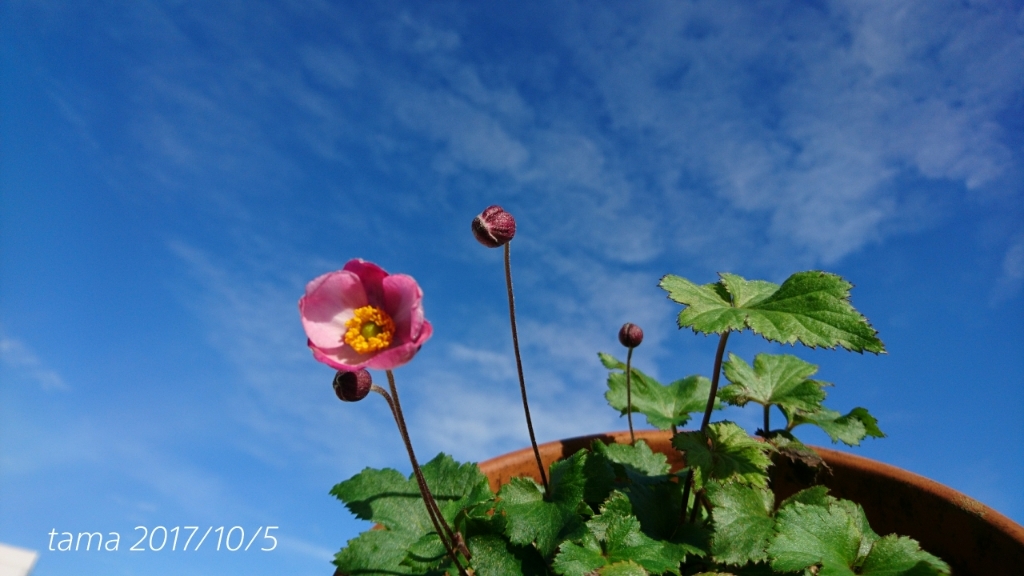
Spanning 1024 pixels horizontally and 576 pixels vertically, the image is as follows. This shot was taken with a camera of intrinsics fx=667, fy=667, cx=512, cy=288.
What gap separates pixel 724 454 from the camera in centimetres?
200

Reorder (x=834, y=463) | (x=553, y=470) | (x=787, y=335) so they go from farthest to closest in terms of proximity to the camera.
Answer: (x=834, y=463) → (x=553, y=470) → (x=787, y=335)

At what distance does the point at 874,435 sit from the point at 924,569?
2.64ft

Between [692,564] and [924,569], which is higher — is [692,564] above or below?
above

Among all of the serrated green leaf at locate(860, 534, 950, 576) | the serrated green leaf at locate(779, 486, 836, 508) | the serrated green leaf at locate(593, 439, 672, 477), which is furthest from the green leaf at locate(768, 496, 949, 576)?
the serrated green leaf at locate(593, 439, 672, 477)

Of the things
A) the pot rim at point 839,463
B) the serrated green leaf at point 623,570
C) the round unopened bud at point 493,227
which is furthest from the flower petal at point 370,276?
the pot rim at point 839,463

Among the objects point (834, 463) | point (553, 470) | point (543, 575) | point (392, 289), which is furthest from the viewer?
point (834, 463)

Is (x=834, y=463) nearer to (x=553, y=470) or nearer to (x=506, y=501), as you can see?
(x=553, y=470)

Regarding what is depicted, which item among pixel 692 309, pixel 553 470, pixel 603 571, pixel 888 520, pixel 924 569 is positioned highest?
pixel 692 309

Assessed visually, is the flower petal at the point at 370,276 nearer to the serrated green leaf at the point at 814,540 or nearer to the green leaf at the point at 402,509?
the green leaf at the point at 402,509

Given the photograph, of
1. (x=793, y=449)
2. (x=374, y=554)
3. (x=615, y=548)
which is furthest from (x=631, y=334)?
(x=374, y=554)

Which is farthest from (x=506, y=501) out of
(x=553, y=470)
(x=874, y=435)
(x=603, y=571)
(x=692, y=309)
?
(x=874, y=435)

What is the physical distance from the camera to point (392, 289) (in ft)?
4.81

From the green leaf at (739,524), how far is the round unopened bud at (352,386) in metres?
1.09

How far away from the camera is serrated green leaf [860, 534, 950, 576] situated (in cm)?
167
